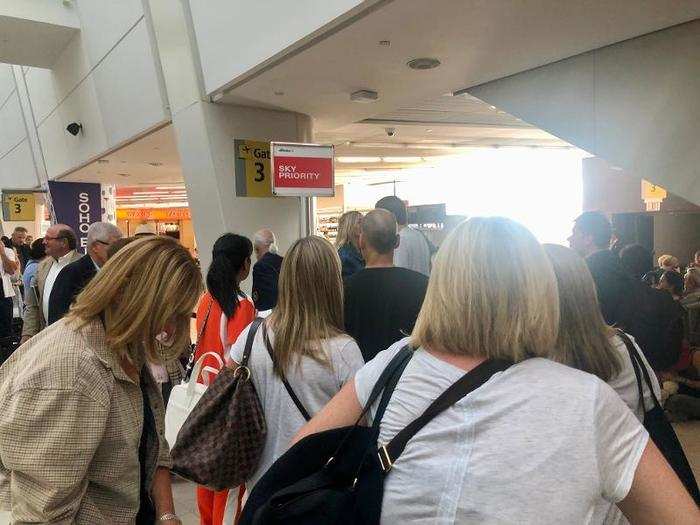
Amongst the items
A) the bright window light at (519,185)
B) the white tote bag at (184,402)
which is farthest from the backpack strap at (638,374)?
the bright window light at (519,185)

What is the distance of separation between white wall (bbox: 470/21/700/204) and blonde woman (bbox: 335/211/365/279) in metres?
1.94

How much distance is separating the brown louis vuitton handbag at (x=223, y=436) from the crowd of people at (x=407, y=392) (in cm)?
4

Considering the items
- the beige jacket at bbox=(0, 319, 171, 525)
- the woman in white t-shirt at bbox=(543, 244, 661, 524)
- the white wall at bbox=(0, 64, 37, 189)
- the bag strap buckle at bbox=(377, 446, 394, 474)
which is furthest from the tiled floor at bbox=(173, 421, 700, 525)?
the white wall at bbox=(0, 64, 37, 189)

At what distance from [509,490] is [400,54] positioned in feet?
14.4

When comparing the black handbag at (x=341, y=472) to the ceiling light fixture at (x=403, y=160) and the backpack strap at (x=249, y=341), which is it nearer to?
the backpack strap at (x=249, y=341)

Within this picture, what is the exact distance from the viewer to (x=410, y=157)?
13859 mm

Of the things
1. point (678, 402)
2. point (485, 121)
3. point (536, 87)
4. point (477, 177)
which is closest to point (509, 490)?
point (536, 87)

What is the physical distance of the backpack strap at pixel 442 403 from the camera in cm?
107

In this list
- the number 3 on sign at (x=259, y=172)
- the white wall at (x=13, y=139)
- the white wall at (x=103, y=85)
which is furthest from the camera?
the white wall at (x=13, y=139)

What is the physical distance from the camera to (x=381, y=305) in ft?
9.25

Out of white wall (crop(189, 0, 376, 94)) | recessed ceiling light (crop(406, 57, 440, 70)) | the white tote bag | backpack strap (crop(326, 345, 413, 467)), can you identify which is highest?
white wall (crop(189, 0, 376, 94))

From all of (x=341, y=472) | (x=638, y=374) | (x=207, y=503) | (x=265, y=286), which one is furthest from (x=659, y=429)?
(x=265, y=286)

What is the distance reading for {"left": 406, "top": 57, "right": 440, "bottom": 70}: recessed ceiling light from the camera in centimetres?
501

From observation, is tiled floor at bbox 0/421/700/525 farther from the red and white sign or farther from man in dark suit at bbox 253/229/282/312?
the red and white sign
